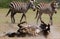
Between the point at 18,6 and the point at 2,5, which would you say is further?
the point at 2,5

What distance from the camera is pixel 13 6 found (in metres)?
15.1

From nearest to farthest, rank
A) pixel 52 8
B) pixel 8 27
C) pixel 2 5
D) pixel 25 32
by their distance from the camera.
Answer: pixel 25 32 < pixel 8 27 < pixel 52 8 < pixel 2 5

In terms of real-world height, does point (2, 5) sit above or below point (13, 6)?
below

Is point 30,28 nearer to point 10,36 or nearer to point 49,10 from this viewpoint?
point 10,36

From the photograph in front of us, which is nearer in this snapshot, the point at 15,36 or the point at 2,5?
the point at 15,36

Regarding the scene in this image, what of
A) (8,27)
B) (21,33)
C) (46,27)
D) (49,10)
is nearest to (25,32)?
(21,33)

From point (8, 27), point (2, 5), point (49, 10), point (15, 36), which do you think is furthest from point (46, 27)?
point (2, 5)

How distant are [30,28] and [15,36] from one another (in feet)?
1.89

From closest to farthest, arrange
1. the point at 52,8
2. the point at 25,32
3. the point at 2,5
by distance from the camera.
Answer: the point at 25,32, the point at 52,8, the point at 2,5

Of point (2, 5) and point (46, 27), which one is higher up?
point (46, 27)

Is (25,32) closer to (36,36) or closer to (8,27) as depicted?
(36,36)

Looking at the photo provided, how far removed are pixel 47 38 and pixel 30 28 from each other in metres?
0.70

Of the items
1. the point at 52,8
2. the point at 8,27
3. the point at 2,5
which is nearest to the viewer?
the point at 8,27

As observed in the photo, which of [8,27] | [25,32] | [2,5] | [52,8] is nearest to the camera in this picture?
[25,32]
